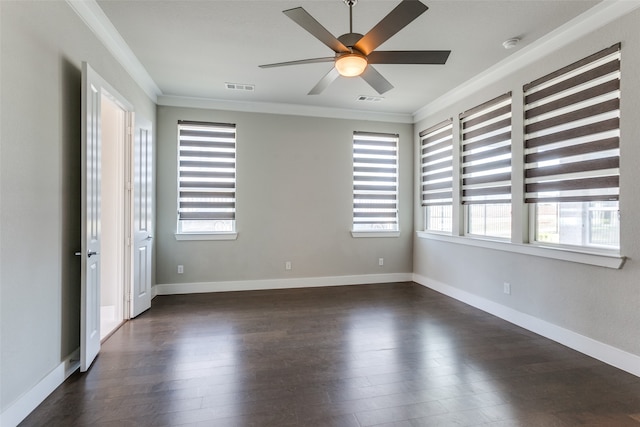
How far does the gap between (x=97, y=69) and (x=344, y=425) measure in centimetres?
353

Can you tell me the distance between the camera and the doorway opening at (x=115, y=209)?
11.7ft

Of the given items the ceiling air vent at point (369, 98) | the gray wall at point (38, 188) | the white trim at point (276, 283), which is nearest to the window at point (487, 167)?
the ceiling air vent at point (369, 98)

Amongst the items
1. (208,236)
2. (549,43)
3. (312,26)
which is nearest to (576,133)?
(549,43)

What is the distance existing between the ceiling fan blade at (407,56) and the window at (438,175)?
101 inches

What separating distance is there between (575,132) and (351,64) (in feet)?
7.38

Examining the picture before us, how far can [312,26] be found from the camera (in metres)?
1.96

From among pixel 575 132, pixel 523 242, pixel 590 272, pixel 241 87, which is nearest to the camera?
pixel 590 272

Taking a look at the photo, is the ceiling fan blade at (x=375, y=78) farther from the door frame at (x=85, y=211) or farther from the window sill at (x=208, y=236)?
the window sill at (x=208, y=236)

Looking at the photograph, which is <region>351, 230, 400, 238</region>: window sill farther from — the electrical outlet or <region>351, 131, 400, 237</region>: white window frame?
the electrical outlet

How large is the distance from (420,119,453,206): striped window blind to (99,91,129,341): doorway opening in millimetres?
4281

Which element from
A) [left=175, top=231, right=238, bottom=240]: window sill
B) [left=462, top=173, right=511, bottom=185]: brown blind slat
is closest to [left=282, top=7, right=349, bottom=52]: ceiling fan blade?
[left=462, top=173, right=511, bottom=185]: brown blind slat

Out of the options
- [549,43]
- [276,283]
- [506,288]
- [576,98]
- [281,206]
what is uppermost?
[549,43]

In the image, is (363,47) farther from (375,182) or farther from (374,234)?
(374,234)

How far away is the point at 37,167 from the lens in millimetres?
Answer: 2053
